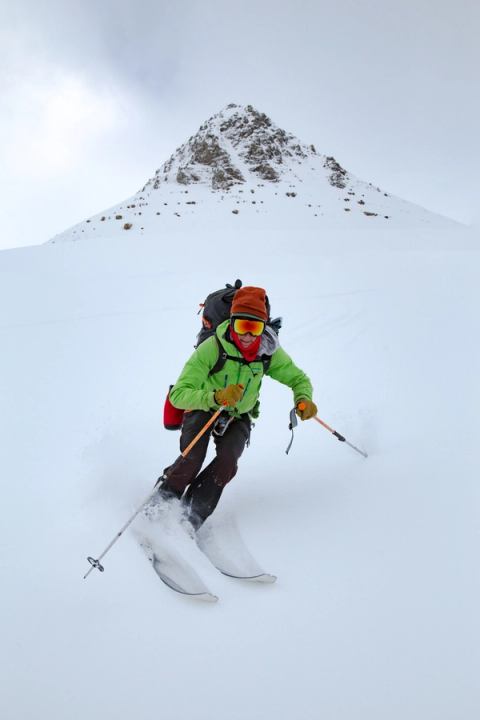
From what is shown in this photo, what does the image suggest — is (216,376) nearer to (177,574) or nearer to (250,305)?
(250,305)

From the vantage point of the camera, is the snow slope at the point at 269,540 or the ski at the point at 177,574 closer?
the snow slope at the point at 269,540

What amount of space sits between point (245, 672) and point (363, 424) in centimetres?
292

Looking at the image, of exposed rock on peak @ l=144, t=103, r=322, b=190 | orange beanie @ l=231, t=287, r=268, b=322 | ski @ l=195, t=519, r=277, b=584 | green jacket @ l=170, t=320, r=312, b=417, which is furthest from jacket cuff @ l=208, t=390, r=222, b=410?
exposed rock on peak @ l=144, t=103, r=322, b=190

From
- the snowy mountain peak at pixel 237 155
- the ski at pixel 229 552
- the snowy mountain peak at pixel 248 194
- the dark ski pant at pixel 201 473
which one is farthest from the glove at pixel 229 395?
the snowy mountain peak at pixel 237 155

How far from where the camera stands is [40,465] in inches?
151

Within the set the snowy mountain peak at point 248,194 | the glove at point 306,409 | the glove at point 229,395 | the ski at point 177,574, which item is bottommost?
the ski at point 177,574

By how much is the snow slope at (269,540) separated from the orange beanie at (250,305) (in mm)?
1637

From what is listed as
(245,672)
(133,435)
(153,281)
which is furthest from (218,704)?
(153,281)

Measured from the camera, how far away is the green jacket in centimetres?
296

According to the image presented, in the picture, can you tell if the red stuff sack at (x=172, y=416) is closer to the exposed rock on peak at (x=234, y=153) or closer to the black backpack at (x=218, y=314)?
the black backpack at (x=218, y=314)

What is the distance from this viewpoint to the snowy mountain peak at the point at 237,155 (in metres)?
39.4

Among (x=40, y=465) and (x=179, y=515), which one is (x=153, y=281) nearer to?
(x=40, y=465)

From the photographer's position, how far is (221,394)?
2900 mm

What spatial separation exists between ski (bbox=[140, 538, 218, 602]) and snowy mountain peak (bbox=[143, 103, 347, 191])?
36121 mm
